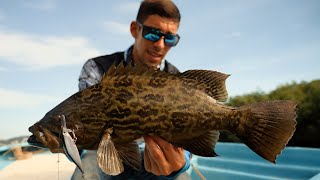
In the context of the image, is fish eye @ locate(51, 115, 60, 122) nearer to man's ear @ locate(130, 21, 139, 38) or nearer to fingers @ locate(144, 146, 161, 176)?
fingers @ locate(144, 146, 161, 176)

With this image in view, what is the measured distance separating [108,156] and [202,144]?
0.92 m

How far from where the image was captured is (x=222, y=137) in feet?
54.8

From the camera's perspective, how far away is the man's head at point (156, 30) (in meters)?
5.55

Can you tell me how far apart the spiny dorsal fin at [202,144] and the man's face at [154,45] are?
2.33 metres

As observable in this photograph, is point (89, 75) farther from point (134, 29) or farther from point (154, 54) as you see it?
point (134, 29)

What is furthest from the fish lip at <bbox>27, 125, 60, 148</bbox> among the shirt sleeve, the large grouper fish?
the shirt sleeve

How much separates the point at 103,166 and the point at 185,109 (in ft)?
3.00

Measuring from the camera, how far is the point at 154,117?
3.22 metres

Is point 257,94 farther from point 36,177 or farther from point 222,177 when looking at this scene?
point 36,177

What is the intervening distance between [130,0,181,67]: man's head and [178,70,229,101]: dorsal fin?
2.11 m

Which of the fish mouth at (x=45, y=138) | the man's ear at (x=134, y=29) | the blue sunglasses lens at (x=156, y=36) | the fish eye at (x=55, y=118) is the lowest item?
the fish mouth at (x=45, y=138)

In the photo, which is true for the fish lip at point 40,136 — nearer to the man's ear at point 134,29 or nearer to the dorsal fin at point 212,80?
the dorsal fin at point 212,80

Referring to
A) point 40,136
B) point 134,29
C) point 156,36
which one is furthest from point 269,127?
point 134,29

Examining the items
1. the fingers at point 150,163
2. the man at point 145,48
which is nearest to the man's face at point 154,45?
the man at point 145,48
